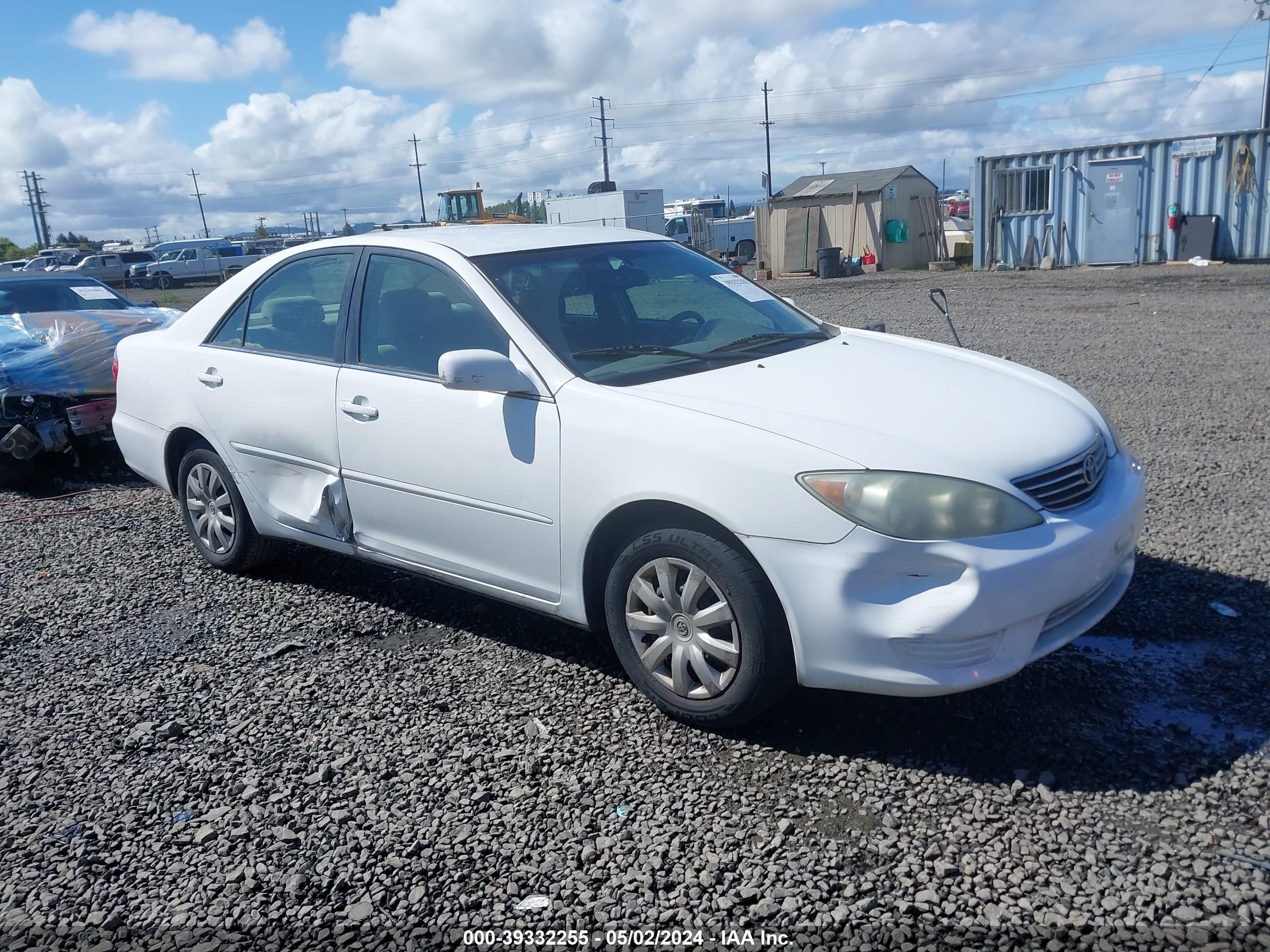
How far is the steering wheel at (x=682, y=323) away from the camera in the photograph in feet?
13.9

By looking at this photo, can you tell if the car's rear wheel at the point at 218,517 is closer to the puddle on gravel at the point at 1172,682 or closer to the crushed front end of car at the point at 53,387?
the crushed front end of car at the point at 53,387

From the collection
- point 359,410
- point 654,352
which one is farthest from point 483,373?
point 359,410

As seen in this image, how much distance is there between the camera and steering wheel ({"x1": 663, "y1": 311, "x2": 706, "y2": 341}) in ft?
13.9

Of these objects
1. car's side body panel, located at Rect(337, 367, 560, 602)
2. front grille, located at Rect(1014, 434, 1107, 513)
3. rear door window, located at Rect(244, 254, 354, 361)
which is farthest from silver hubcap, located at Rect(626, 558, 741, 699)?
rear door window, located at Rect(244, 254, 354, 361)

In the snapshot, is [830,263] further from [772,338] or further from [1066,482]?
[1066,482]

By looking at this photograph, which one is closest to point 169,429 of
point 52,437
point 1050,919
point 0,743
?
point 0,743

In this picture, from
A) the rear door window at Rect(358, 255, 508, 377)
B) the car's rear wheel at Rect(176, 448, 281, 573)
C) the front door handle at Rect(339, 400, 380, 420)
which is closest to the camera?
the rear door window at Rect(358, 255, 508, 377)

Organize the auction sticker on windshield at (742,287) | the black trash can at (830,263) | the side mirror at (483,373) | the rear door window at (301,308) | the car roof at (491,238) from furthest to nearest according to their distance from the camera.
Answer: the black trash can at (830,263)
the auction sticker on windshield at (742,287)
the rear door window at (301,308)
the car roof at (491,238)
the side mirror at (483,373)

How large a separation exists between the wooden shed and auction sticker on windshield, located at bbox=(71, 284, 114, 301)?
23107mm

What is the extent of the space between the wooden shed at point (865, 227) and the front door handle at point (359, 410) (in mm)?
27081

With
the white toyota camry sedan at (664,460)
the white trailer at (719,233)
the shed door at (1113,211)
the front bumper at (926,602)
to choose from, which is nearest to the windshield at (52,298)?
the white toyota camry sedan at (664,460)

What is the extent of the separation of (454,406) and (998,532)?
200 cm

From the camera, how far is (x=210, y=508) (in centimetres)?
532

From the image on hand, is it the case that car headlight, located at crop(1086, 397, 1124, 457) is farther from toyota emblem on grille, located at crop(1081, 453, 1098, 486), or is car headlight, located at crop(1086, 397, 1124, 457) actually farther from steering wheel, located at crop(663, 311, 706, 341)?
steering wheel, located at crop(663, 311, 706, 341)
